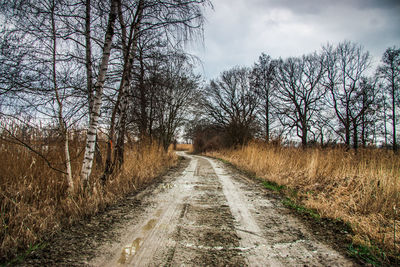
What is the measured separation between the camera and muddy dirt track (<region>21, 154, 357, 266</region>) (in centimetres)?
171

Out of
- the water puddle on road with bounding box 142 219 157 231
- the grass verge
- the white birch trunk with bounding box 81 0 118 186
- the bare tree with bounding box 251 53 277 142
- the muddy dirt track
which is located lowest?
the water puddle on road with bounding box 142 219 157 231

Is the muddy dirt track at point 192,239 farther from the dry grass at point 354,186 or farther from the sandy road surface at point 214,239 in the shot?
the dry grass at point 354,186

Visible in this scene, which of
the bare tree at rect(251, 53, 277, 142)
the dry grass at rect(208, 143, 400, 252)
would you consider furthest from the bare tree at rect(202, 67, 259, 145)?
the dry grass at rect(208, 143, 400, 252)

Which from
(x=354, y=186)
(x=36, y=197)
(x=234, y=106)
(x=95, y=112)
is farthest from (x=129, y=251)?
(x=234, y=106)

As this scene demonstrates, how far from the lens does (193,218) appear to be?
2727mm

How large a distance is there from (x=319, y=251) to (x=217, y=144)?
76.7ft

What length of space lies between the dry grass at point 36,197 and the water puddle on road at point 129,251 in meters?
0.98

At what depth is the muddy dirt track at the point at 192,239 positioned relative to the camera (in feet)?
5.61

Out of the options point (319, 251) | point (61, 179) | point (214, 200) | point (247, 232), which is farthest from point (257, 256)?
point (61, 179)

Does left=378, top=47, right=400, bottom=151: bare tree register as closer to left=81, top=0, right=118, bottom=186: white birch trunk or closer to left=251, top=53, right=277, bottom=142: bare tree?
left=251, top=53, right=277, bottom=142: bare tree

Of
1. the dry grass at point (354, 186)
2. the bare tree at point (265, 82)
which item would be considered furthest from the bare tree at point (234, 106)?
the dry grass at point (354, 186)

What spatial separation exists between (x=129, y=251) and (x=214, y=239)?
91 cm

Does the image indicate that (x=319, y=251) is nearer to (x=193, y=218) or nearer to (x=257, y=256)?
(x=257, y=256)

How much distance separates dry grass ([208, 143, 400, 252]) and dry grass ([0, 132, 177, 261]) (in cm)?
353
